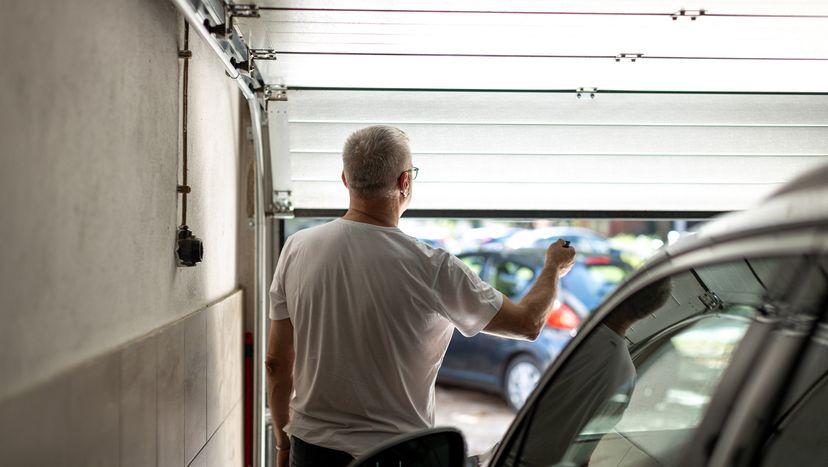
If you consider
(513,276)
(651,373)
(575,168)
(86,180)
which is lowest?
(513,276)

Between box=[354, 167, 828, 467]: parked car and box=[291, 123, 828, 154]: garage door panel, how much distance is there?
117 inches

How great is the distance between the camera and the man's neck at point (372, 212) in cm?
315

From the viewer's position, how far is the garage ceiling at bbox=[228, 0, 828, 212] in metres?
3.59

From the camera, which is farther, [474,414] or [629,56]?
[474,414]

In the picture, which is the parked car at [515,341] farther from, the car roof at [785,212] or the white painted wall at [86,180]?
the car roof at [785,212]

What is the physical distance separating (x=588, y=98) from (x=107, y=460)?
3296 mm

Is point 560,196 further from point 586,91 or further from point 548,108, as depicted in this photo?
point 586,91

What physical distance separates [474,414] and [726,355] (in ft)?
29.1

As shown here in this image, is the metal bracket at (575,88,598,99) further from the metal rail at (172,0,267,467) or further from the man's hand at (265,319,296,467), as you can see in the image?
the man's hand at (265,319,296,467)

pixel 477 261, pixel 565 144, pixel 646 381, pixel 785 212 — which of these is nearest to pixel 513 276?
pixel 477 261

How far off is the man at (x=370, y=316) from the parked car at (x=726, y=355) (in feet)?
3.50

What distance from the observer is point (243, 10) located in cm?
332

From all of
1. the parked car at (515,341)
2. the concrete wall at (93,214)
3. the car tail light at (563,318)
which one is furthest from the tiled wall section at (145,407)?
the car tail light at (563,318)

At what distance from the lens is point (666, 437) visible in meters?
1.55
